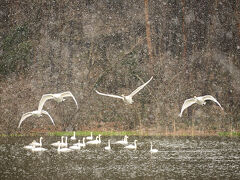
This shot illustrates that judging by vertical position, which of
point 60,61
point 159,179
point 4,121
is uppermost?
point 60,61

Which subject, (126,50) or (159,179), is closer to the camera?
(159,179)

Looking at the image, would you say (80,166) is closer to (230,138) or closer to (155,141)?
(155,141)

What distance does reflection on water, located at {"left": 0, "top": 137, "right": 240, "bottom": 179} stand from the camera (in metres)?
17.2

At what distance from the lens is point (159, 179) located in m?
16.5

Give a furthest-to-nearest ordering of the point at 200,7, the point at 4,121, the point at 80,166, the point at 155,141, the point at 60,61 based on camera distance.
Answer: the point at 200,7, the point at 60,61, the point at 4,121, the point at 155,141, the point at 80,166

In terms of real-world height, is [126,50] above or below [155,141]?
above

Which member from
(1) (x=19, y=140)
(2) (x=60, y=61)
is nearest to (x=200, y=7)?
(2) (x=60, y=61)

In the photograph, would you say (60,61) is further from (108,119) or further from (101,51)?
(108,119)

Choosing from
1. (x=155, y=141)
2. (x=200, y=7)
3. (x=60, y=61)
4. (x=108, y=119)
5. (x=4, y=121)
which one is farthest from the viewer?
(x=200, y=7)

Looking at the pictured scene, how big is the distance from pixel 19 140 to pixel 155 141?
6.71 m

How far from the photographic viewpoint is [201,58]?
38.7 metres

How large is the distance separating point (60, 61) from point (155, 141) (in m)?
13.1

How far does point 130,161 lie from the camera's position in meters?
20.0

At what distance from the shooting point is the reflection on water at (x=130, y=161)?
17.2 meters
